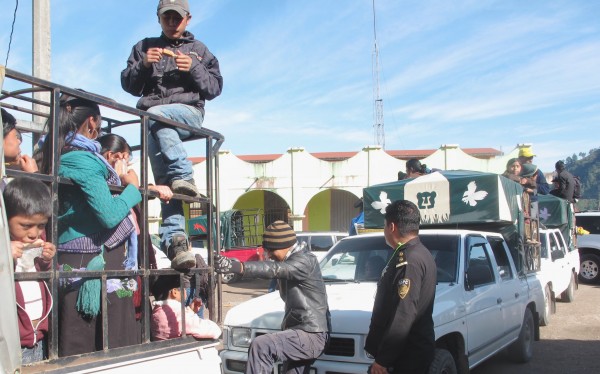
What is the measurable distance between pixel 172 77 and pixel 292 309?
1.70 m

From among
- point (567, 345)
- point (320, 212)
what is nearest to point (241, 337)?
point (567, 345)

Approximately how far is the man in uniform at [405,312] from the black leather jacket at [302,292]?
1.48 feet

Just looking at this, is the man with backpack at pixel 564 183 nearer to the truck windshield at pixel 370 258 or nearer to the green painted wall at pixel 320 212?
the truck windshield at pixel 370 258

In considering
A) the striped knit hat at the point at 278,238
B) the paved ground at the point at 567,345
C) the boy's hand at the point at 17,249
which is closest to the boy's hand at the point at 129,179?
the boy's hand at the point at 17,249

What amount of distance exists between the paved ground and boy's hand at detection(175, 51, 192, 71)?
501cm

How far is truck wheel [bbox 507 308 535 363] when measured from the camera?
679cm

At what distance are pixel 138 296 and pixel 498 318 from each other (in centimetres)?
404

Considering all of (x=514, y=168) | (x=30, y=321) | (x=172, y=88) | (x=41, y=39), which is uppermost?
(x=41, y=39)

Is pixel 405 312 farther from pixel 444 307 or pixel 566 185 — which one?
pixel 566 185

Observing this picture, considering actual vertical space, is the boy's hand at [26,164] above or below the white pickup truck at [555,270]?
above

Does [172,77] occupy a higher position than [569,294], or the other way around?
[172,77]

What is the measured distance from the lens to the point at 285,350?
3760mm

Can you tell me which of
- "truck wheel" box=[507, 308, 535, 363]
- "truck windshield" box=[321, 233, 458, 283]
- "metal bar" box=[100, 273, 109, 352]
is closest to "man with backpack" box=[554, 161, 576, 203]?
"truck wheel" box=[507, 308, 535, 363]

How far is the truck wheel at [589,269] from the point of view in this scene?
50.5ft
